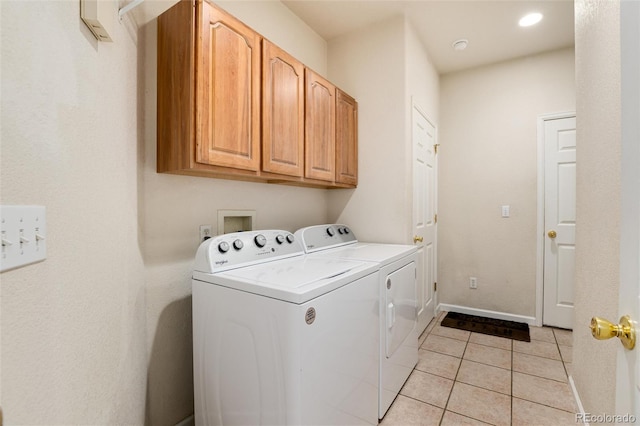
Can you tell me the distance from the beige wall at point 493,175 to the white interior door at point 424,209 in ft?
0.95

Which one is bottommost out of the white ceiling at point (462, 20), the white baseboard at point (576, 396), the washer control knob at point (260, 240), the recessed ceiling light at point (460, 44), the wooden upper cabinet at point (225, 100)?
the white baseboard at point (576, 396)

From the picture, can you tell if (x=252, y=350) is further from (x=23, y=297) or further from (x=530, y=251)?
(x=530, y=251)

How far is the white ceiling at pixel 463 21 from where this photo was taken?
221cm

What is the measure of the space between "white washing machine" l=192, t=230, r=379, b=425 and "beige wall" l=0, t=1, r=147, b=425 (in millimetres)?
306

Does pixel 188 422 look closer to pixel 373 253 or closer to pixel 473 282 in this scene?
pixel 373 253

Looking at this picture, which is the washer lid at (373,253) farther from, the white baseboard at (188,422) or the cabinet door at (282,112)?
the white baseboard at (188,422)

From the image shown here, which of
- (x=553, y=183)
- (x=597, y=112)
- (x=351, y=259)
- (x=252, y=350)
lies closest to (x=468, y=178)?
(x=553, y=183)

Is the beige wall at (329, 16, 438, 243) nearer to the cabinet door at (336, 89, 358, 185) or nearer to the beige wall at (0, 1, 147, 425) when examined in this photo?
the cabinet door at (336, 89, 358, 185)

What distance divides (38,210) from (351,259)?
132cm

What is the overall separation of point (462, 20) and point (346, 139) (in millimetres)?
1368

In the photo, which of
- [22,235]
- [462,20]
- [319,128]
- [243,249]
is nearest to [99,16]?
[22,235]

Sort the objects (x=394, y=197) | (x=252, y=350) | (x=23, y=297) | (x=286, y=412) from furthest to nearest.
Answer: (x=394, y=197) < (x=252, y=350) < (x=286, y=412) < (x=23, y=297)

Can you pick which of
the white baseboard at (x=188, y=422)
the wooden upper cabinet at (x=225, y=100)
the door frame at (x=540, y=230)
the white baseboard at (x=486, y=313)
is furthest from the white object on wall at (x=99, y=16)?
the white baseboard at (x=486, y=313)

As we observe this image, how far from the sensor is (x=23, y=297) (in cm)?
66
